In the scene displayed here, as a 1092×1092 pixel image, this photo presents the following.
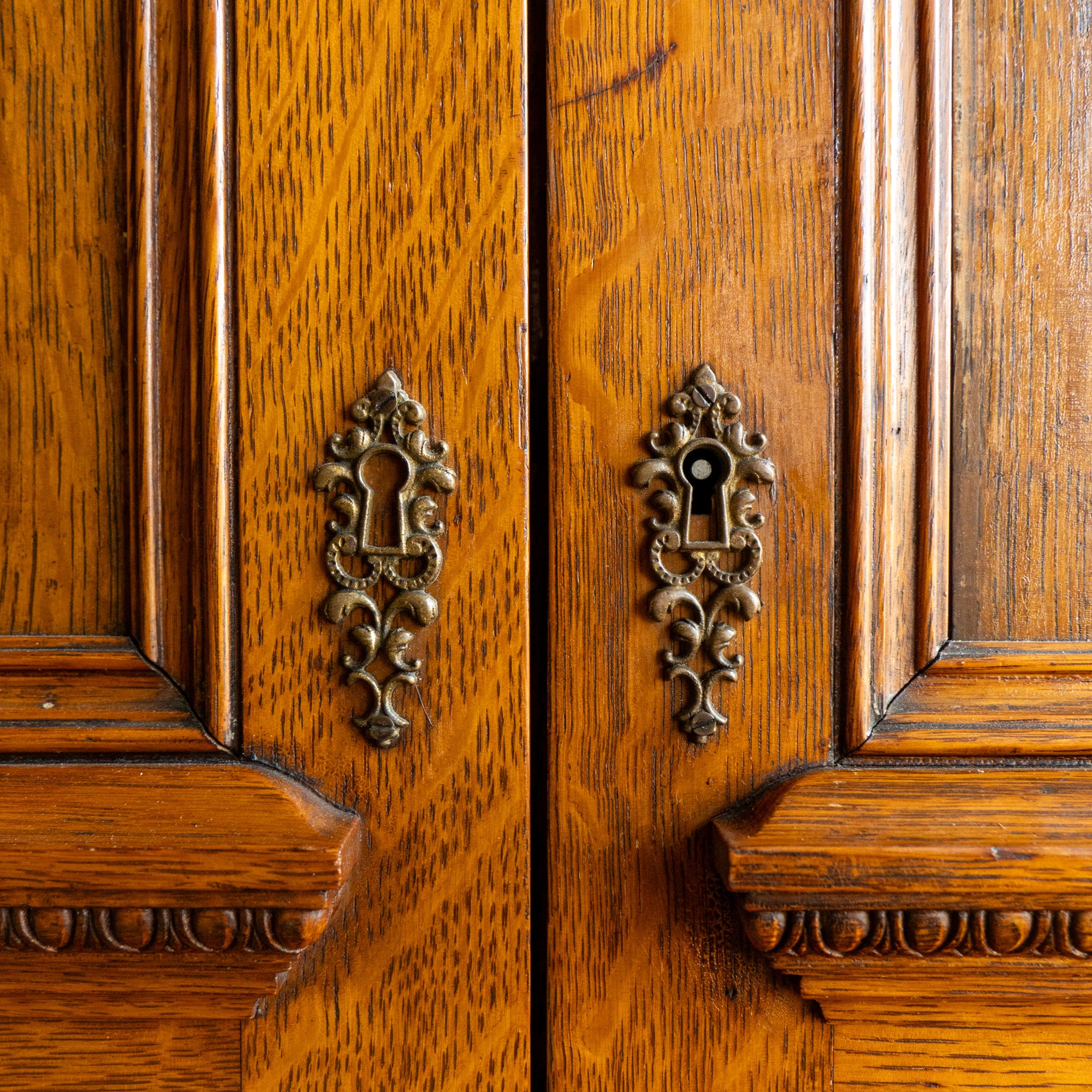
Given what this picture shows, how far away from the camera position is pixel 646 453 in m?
0.35

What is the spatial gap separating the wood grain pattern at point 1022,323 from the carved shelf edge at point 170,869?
0.28 m

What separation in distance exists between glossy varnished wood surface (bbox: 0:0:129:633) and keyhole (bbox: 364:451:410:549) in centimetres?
10

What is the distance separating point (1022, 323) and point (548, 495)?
0.21 meters

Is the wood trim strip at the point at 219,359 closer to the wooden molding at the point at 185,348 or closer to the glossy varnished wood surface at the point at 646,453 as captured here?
the wooden molding at the point at 185,348

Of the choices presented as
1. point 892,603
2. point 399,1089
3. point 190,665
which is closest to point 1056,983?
point 892,603

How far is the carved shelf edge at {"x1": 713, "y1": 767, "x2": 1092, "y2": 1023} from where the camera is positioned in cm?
32

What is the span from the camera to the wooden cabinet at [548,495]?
0.34 meters

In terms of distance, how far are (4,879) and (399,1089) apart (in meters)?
0.17

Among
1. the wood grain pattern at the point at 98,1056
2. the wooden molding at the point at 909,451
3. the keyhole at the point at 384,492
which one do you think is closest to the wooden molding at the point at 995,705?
the wooden molding at the point at 909,451

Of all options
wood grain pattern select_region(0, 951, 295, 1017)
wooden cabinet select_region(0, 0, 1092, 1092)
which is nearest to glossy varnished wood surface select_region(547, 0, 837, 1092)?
wooden cabinet select_region(0, 0, 1092, 1092)

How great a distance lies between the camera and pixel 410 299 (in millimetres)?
344

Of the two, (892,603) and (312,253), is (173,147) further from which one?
(892,603)

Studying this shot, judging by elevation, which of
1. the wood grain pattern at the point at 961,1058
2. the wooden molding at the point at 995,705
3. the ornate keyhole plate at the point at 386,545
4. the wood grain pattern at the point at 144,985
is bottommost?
the wood grain pattern at the point at 961,1058

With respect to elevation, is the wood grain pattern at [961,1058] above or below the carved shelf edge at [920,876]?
below
